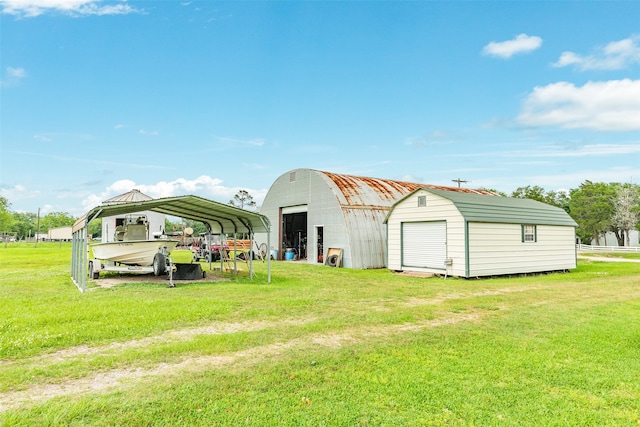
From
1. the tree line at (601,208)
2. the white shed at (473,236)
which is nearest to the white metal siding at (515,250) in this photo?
the white shed at (473,236)

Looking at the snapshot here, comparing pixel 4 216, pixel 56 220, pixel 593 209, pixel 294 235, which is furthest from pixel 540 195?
pixel 56 220

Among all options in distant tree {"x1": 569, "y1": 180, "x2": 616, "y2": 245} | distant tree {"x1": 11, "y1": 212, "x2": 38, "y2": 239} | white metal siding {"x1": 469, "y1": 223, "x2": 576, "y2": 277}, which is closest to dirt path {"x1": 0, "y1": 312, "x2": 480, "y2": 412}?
white metal siding {"x1": 469, "y1": 223, "x2": 576, "y2": 277}

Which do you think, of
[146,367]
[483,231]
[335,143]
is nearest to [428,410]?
[146,367]

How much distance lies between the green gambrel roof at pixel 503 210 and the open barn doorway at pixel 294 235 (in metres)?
10.8

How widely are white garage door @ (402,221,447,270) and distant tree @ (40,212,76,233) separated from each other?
105054 mm

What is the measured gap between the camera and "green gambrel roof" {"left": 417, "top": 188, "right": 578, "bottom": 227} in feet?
48.8

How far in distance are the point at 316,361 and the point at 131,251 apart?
413 inches

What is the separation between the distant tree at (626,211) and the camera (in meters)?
42.6

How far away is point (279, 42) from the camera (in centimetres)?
1694

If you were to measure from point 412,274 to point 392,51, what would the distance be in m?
9.80

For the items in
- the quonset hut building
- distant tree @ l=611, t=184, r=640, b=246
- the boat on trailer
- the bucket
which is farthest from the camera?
distant tree @ l=611, t=184, r=640, b=246

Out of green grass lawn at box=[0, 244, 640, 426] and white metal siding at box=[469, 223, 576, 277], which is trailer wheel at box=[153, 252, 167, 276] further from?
white metal siding at box=[469, 223, 576, 277]

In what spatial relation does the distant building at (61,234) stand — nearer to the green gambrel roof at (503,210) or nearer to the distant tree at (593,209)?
the green gambrel roof at (503,210)

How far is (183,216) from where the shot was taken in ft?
51.4
